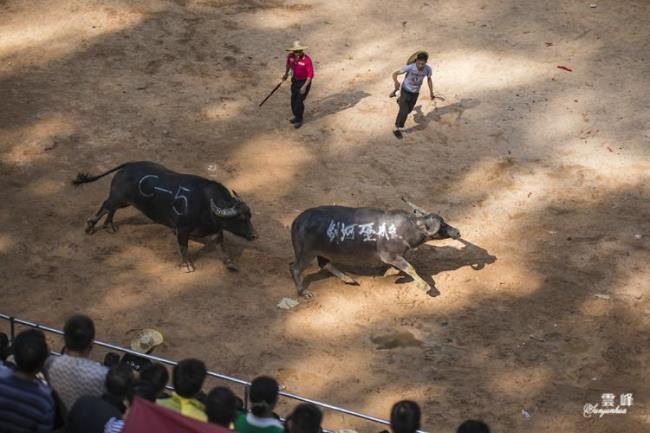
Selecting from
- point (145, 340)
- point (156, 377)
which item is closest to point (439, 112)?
point (145, 340)

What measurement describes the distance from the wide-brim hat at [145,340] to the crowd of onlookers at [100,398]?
5.22 metres

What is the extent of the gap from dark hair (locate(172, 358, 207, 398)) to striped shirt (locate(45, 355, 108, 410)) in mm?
806

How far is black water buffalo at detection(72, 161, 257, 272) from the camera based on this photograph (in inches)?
666

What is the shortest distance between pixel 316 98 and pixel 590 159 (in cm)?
602

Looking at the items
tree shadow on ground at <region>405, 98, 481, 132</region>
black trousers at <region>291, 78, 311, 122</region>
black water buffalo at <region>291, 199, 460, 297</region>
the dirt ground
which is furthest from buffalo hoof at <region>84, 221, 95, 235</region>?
tree shadow on ground at <region>405, 98, 481, 132</region>

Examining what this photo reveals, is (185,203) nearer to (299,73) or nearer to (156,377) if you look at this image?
(299,73)

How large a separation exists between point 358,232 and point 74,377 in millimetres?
7476

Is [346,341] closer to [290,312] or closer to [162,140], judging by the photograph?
[290,312]

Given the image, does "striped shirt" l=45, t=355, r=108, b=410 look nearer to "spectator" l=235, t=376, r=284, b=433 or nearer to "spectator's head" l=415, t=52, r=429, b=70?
"spectator" l=235, t=376, r=284, b=433

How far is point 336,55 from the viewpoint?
2392 centimetres

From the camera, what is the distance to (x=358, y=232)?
1650 centimetres

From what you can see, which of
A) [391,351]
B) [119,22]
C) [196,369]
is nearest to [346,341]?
[391,351]

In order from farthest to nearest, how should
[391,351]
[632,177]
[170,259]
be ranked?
[632,177], [170,259], [391,351]

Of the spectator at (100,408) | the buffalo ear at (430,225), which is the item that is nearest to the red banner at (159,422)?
the spectator at (100,408)
